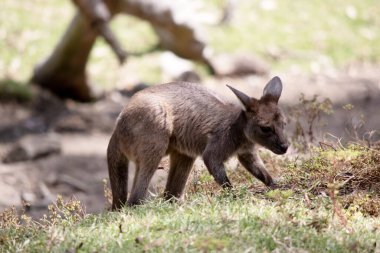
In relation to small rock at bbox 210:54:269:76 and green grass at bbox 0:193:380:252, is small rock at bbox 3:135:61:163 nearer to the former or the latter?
small rock at bbox 210:54:269:76

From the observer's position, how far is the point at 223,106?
689 cm

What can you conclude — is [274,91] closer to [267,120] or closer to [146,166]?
[267,120]

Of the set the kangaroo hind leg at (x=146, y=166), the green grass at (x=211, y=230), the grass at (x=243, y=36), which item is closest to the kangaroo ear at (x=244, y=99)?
the kangaroo hind leg at (x=146, y=166)

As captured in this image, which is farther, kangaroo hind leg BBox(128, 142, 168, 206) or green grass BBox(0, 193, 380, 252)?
kangaroo hind leg BBox(128, 142, 168, 206)

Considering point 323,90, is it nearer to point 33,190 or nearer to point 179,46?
point 179,46

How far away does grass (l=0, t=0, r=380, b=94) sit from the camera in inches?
565

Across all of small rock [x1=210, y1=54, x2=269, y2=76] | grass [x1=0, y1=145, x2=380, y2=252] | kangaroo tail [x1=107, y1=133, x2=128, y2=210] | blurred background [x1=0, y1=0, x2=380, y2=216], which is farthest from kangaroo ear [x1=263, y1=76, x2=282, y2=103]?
small rock [x1=210, y1=54, x2=269, y2=76]

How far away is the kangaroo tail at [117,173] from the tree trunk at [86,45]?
5.65m

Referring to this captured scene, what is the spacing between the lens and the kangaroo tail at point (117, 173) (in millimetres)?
6664

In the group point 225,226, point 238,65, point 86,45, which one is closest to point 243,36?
point 238,65

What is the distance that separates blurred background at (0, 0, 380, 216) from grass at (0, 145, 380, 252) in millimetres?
4045

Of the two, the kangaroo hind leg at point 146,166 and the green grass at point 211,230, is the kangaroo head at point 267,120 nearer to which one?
the kangaroo hind leg at point 146,166

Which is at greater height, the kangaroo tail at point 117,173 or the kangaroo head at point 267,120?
the kangaroo head at point 267,120

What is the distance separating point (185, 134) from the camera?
6695mm
